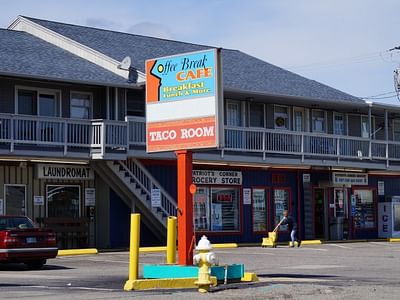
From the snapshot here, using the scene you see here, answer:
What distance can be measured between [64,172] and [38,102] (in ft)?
9.25

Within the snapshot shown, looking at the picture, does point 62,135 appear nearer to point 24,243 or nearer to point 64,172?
point 64,172

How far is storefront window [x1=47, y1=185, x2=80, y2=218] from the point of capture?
30250 millimetres

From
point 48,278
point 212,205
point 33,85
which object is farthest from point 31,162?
point 48,278

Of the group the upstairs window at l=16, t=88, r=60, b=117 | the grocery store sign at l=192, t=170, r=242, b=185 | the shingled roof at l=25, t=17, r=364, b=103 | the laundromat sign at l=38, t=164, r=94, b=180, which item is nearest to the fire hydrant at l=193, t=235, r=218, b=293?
the laundromat sign at l=38, t=164, r=94, b=180

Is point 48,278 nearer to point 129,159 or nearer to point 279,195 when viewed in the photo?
point 129,159

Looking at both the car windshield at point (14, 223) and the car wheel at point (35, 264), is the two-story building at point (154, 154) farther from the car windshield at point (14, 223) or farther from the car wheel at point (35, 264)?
the car wheel at point (35, 264)

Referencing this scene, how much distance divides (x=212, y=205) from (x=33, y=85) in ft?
30.7

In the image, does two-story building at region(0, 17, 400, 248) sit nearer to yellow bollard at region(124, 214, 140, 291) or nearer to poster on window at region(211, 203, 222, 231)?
poster on window at region(211, 203, 222, 231)

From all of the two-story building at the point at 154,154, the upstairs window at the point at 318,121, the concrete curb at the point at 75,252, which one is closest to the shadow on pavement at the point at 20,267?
the concrete curb at the point at 75,252

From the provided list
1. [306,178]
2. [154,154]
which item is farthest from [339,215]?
[154,154]

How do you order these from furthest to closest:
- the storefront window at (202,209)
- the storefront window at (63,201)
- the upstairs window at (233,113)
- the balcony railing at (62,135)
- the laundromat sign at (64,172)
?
the upstairs window at (233,113) < the storefront window at (202,209) < the storefront window at (63,201) < the laundromat sign at (64,172) < the balcony railing at (62,135)

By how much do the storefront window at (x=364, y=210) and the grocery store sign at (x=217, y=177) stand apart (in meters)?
7.78

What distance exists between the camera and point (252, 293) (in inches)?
579

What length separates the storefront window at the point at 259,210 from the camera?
3599 cm
